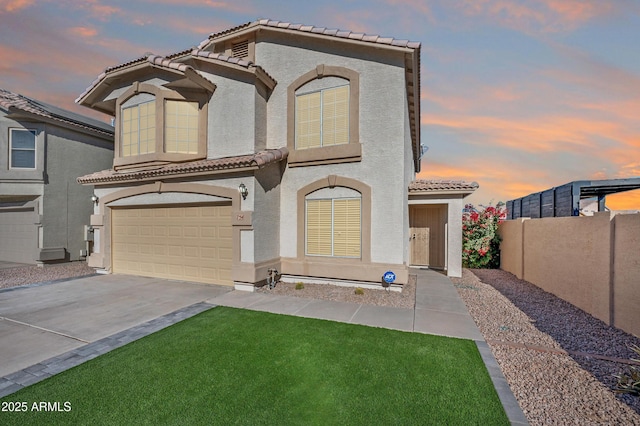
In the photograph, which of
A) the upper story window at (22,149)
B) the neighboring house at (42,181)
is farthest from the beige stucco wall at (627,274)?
the upper story window at (22,149)

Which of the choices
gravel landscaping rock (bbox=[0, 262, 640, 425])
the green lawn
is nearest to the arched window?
gravel landscaping rock (bbox=[0, 262, 640, 425])

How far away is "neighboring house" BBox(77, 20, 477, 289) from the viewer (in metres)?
9.33

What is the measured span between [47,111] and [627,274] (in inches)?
915

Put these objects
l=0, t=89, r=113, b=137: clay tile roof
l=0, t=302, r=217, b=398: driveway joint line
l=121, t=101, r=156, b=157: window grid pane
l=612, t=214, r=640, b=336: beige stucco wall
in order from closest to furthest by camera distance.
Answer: l=0, t=302, r=217, b=398: driveway joint line → l=612, t=214, r=640, b=336: beige stucco wall → l=121, t=101, r=156, b=157: window grid pane → l=0, t=89, r=113, b=137: clay tile roof

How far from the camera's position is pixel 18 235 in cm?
1467

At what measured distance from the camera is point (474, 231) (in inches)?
548

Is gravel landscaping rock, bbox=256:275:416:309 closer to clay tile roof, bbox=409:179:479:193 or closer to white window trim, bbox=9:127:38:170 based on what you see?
clay tile roof, bbox=409:179:479:193

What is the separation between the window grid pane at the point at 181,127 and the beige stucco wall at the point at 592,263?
1278cm

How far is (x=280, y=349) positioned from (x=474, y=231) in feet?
39.9

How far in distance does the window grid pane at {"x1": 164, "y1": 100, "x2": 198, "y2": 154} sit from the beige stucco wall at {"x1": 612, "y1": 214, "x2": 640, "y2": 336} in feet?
42.0

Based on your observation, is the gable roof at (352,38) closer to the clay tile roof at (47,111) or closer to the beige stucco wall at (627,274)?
the beige stucco wall at (627,274)

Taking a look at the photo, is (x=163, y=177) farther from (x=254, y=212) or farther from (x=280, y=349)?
(x=280, y=349)

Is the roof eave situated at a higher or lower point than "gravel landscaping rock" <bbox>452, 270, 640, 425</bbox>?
higher

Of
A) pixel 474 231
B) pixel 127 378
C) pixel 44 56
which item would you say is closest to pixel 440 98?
pixel 474 231
